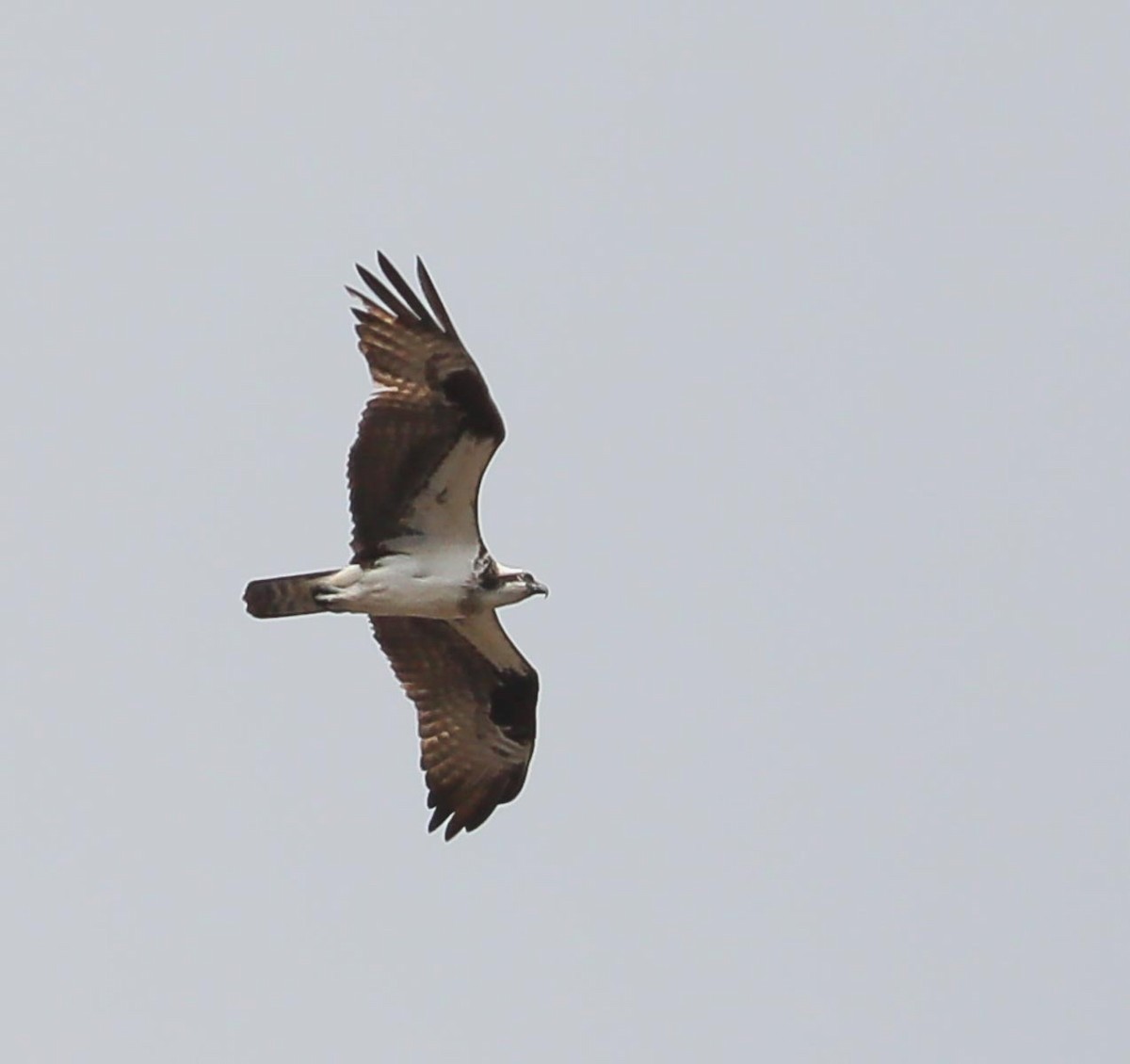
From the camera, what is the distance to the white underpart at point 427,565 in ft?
63.0

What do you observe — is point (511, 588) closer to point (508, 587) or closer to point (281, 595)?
point (508, 587)

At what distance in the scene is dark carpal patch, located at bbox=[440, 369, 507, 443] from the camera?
18.8m

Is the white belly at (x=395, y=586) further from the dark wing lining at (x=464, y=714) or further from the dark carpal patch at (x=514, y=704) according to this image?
the dark carpal patch at (x=514, y=704)

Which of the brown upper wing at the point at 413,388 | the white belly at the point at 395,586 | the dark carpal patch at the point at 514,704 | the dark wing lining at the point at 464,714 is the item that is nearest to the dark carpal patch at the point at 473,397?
the brown upper wing at the point at 413,388

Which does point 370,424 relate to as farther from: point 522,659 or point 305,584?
point 522,659

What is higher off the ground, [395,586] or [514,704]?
[395,586]

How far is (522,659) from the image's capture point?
2050 cm

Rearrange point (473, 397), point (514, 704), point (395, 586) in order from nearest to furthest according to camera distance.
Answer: point (473, 397) → point (395, 586) → point (514, 704)

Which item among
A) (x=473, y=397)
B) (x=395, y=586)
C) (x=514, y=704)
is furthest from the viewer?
(x=514, y=704)

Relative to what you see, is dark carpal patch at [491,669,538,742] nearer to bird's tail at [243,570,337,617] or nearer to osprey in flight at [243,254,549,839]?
osprey in flight at [243,254,549,839]

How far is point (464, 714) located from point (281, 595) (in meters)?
2.07

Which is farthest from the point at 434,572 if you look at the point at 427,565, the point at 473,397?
the point at 473,397

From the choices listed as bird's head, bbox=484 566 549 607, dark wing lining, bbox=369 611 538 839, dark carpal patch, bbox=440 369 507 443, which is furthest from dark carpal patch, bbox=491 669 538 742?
dark carpal patch, bbox=440 369 507 443

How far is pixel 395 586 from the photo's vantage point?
1927 cm
